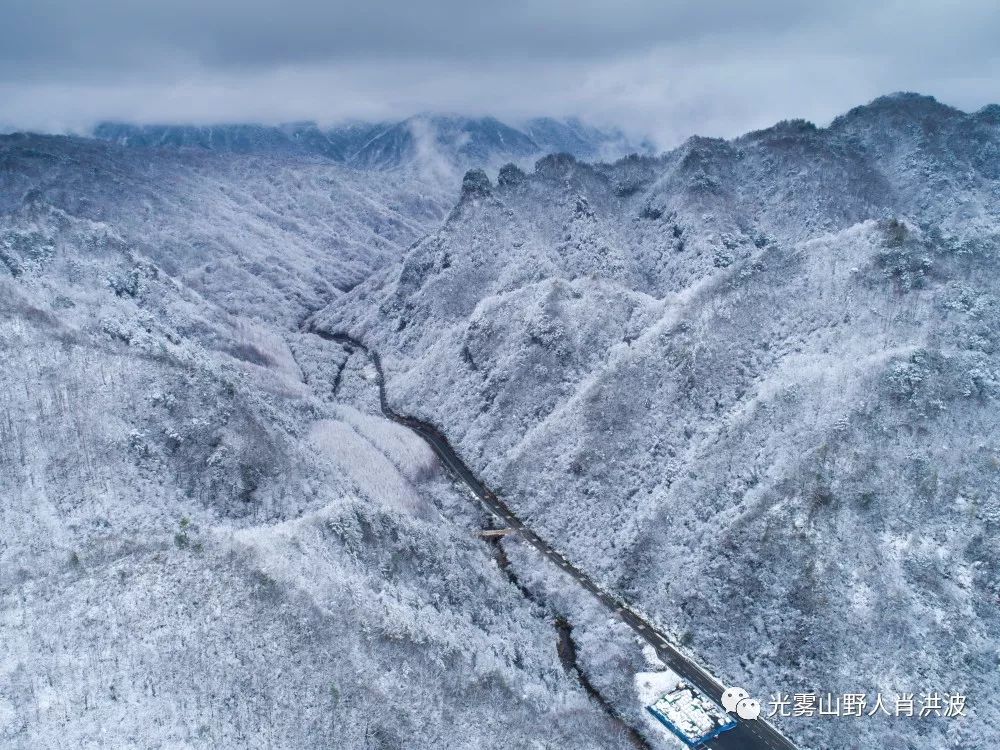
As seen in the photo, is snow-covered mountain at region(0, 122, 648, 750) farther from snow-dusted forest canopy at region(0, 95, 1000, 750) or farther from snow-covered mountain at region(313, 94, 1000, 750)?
snow-covered mountain at region(313, 94, 1000, 750)

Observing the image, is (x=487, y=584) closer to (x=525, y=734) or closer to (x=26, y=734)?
(x=525, y=734)

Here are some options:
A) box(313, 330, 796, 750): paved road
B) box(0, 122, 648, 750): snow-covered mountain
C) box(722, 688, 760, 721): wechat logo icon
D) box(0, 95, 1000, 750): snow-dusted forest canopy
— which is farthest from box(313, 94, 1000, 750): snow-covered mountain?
box(0, 122, 648, 750): snow-covered mountain

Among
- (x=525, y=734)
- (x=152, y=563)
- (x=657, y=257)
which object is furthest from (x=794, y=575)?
(x=657, y=257)

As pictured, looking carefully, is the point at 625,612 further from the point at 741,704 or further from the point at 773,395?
the point at 773,395

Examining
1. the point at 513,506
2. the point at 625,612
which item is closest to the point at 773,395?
the point at 625,612

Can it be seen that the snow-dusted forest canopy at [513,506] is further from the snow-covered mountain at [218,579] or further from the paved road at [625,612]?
the paved road at [625,612]
